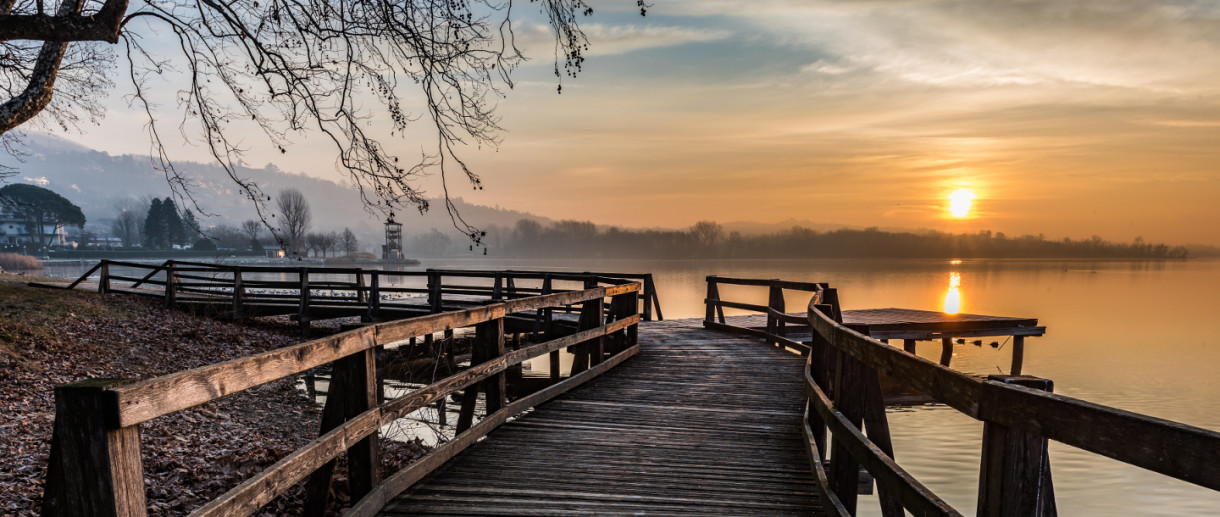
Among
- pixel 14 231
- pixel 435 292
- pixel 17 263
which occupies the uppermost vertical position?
pixel 14 231

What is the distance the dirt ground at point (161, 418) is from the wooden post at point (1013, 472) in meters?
6.14

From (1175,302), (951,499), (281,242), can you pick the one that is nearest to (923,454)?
(951,499)

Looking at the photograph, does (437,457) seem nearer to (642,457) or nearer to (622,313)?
(642,457)

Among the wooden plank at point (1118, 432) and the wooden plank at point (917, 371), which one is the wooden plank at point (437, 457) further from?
the wooden plank at point (1118, 432)

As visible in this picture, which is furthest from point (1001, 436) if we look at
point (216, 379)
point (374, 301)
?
point (374, 301)

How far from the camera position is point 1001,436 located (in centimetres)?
221

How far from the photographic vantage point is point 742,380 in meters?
8.96

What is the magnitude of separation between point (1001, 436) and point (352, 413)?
A: 3.35 metres

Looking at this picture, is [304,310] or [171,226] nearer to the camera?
[304,310]

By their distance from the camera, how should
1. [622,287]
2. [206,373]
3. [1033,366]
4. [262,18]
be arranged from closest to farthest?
1. [206,373]
2. [262,18]
3. [622,287]
4. [1033,366]

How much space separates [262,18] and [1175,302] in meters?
88.2

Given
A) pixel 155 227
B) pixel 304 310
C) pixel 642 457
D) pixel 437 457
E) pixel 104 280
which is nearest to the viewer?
pixel 437 457

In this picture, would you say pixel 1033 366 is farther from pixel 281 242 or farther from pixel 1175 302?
pixel 1175 302

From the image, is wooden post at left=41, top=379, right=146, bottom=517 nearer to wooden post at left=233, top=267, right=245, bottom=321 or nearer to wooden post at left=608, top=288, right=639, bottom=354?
wooden post at left=608, top=288, right=639, bottom=354
